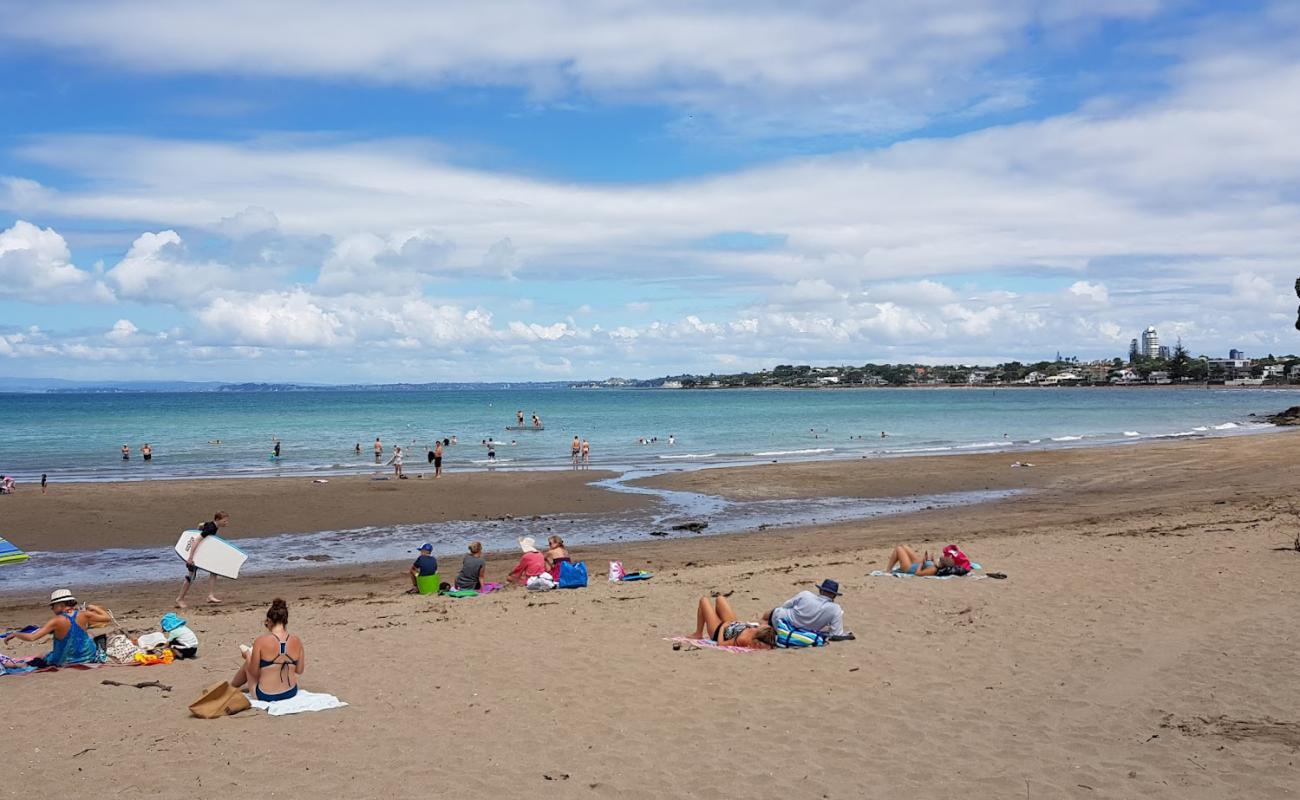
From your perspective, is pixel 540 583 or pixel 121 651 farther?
pixel 540 583

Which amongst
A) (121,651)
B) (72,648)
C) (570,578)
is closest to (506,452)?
(570,578)

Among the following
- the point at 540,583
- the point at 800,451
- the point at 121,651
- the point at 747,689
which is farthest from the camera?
the point at 800,451

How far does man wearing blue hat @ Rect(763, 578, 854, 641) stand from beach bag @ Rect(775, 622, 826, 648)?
6 centimetres

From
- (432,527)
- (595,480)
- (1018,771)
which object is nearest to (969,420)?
(595,480)

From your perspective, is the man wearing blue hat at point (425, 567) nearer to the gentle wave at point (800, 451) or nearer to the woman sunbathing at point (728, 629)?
the woman sunbathing at point (728, 629)

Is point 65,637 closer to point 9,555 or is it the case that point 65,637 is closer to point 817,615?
point 9,555

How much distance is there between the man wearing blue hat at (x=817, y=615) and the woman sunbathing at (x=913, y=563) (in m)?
3.87

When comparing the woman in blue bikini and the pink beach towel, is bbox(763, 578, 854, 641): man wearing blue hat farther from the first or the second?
the woman in blue bikini

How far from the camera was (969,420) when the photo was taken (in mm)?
83500

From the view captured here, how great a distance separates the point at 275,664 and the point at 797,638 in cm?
547

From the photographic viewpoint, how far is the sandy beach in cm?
710

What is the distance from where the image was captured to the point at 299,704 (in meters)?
8.88

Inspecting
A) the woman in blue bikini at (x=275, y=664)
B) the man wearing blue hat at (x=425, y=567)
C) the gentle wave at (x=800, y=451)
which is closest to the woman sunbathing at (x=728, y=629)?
the woman in blue bikini at (x=275, y=664)

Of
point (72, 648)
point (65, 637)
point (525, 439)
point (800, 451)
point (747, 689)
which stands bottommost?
point (525, 439)
